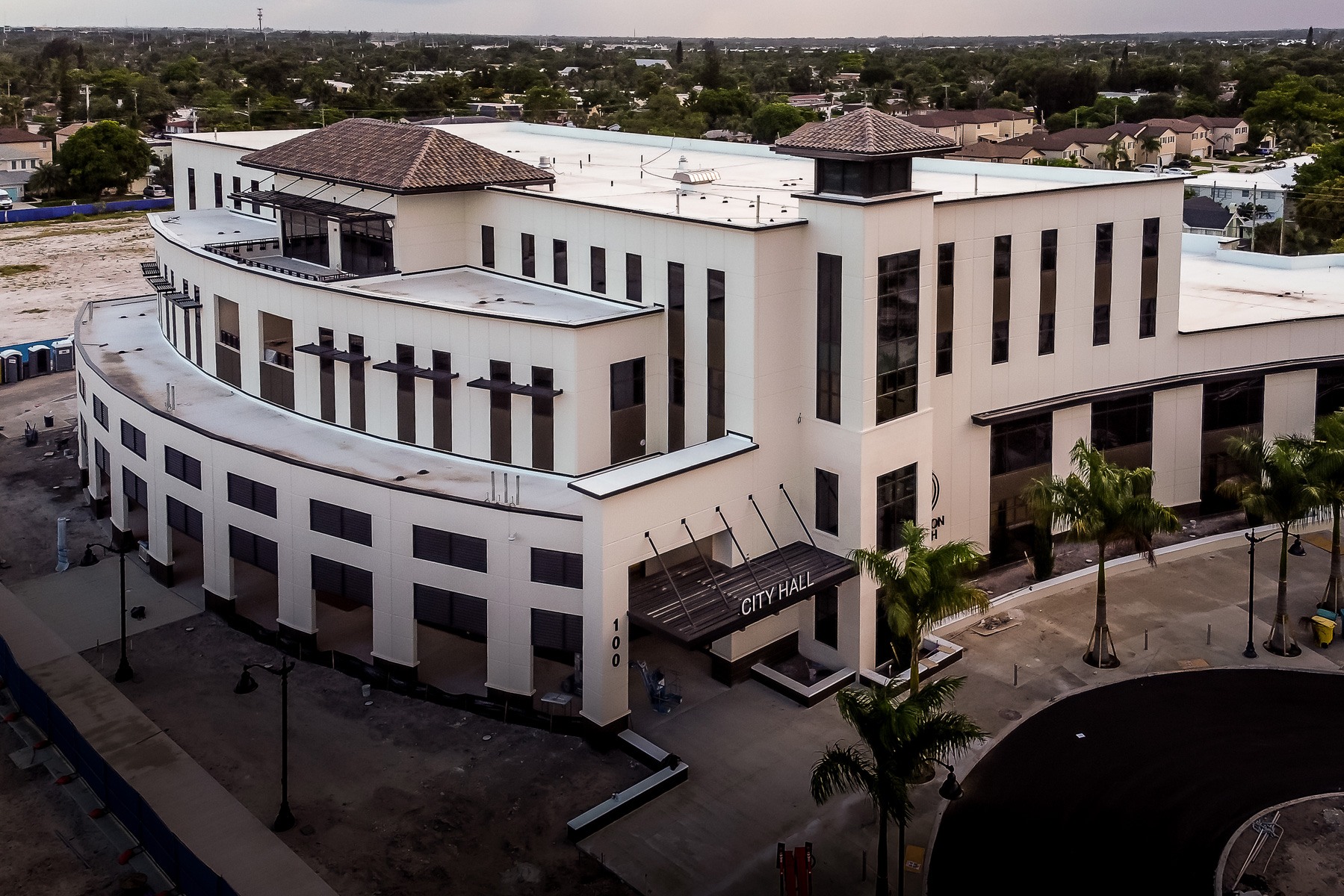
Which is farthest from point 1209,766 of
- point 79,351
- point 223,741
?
point 79,351

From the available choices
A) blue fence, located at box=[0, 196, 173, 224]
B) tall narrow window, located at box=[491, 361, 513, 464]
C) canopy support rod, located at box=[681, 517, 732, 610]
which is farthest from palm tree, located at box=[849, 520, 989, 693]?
blue fence, located at box=[0, 196, 173, 224]

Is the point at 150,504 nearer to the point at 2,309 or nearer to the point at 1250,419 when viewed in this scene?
the point at 1250,419

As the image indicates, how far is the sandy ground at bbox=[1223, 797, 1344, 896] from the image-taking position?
34.8 metres

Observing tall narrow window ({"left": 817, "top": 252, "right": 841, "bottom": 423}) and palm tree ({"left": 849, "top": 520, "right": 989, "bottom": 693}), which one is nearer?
palm tree ({"left": 849, "top": 520, "right": 989, "bottom": 693})

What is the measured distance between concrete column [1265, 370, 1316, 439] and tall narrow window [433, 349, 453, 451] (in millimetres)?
36997

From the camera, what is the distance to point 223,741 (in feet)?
140

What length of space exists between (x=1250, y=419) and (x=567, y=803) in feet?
125

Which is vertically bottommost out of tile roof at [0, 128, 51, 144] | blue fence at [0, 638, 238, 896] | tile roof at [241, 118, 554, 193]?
blue fence at [0, 638, 238, 896]

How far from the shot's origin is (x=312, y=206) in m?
60.4

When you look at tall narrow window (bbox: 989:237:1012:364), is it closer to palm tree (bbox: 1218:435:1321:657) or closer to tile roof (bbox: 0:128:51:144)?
palm tree (bbox: 1218:435:1321:657)

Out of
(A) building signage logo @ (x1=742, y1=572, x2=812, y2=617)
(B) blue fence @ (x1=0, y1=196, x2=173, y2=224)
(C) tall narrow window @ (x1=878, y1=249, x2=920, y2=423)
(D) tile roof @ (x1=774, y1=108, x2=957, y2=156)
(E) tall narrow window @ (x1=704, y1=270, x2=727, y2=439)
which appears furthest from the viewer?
(B) blue fence @ (x1=0, y1=196, x2=173, y2=224)

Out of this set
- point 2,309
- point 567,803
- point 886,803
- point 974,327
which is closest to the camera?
point 886,803

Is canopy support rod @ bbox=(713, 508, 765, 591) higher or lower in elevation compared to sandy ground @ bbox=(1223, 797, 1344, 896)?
higher

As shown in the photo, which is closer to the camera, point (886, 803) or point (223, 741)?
point (886, 803)
